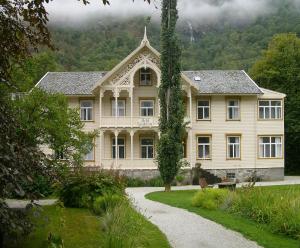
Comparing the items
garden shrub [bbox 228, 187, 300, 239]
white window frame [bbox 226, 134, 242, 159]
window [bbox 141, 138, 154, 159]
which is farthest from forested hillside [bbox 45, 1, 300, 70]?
garden shrub [bbox 228, 187, 300, 239]

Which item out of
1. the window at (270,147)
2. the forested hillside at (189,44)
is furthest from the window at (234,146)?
the forested hillside at (189,44)

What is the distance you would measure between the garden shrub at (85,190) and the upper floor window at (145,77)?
2202cm

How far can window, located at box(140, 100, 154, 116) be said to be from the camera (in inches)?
1494

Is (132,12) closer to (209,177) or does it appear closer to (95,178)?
(209,177)

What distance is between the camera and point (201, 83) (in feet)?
126

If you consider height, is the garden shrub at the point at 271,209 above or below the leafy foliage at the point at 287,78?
below

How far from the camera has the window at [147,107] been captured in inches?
1494

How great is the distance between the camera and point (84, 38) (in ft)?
246

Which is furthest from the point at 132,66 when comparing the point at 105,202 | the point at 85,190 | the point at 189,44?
the point at 189,44

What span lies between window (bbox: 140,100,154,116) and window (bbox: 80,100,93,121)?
3.84 m

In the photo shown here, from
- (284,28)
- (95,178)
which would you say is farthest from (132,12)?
(95,178)

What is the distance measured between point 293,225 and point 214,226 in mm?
2380

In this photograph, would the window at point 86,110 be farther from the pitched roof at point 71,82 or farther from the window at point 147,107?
the window at point 147,107

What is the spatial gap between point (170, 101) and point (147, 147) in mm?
9254
